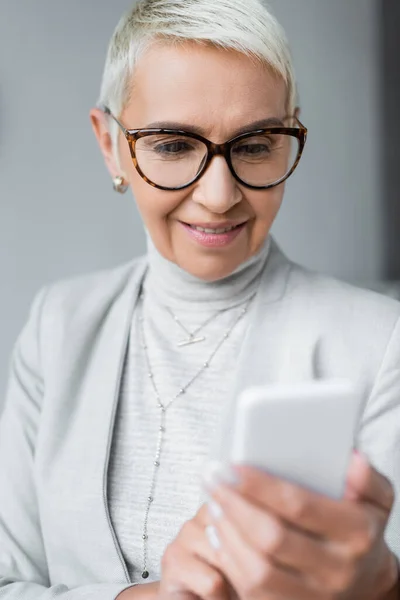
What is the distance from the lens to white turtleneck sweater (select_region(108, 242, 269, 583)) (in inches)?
46.1

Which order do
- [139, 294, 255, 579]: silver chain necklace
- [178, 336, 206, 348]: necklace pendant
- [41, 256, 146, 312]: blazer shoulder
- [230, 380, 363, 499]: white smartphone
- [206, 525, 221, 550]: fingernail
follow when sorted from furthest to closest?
[41, 256, 146, 312]: blazer shoulder
[178, 336, 206, 348]: necklace pendant
[139, 294, 255, 579]: silver chain necklace
[206, 525, 221, 550]: fingernail
[230, 380, 363, 499]: white smartphone

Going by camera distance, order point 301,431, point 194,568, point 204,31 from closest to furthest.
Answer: point 301,431, point 194,568, point 204,31

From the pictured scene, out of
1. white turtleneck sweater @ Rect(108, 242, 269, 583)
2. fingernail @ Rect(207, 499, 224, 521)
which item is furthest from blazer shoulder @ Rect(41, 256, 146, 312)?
fingernail @ Rect(207, 499, 224, 521)

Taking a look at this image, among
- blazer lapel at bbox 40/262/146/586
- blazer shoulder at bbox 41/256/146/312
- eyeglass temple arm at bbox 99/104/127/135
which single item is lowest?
blazer lapel at bbox 40/262/146/586

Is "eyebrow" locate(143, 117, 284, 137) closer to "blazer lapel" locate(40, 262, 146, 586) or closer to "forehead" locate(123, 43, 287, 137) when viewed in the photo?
"forehead" locate(123, 43, 287, 137)

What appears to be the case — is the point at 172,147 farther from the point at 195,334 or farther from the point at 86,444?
the point at 86,444

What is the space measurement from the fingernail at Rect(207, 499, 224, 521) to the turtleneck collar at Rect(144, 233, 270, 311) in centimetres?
58

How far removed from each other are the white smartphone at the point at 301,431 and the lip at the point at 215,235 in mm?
508

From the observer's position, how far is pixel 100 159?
208cm

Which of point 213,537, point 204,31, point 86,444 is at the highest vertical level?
point 204,31

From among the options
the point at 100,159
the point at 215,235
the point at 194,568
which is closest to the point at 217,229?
the point at 215,235

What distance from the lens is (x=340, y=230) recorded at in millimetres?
2443

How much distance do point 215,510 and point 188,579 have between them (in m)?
0.15

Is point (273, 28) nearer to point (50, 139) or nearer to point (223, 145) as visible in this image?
point (223, 145)
